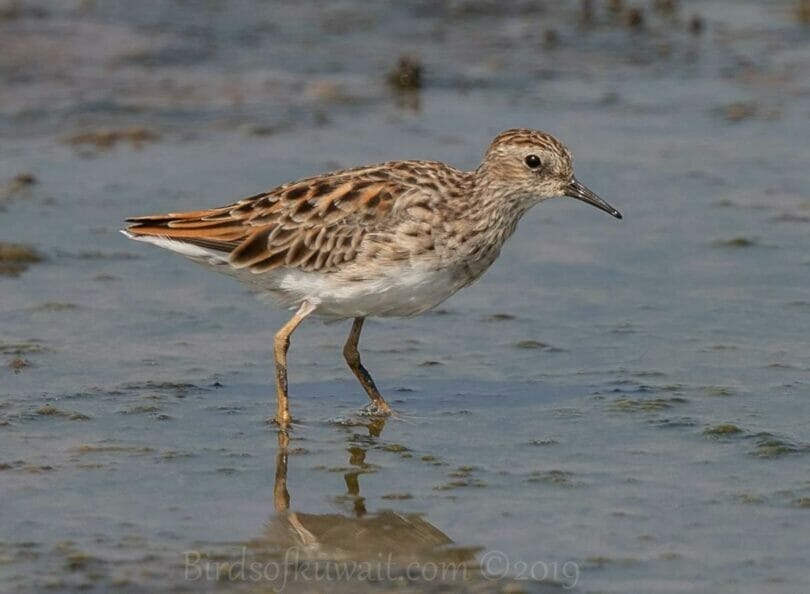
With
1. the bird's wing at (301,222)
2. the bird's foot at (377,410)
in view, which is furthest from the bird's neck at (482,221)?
the bird's foot at (377,410)

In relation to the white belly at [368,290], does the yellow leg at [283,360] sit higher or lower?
lower

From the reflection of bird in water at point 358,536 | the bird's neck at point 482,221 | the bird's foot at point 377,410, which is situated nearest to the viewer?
the reflection of bird in water at point 358,536

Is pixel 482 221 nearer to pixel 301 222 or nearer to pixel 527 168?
pixel 527 168

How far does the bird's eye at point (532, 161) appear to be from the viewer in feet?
35.2

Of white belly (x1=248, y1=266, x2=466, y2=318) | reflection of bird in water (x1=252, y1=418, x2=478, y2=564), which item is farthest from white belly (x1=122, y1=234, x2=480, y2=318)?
reflection of bird in water (x1=252, y1=418, x2=478, y2=564)

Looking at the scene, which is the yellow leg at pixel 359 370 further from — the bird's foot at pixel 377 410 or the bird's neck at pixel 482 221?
the bird's neck at pixel 482 221

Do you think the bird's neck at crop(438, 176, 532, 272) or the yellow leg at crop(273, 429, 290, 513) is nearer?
the yellow leg at crop(273, 429, 290, 513)

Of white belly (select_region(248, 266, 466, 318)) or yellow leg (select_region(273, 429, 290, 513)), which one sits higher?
white belly (select_region(248, 266, 466, 318))

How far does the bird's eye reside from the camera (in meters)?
10.7

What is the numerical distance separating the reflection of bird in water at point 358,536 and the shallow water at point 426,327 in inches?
0.9

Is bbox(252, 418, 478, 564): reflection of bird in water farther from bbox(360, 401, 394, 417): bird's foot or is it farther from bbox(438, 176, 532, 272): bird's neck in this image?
bbox(438, 176, 532, 272): bird's neck

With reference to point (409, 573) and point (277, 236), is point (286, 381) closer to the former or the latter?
point (277, 236)

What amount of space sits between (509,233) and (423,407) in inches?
50.6

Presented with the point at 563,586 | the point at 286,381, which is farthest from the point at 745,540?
the point at 286,381
